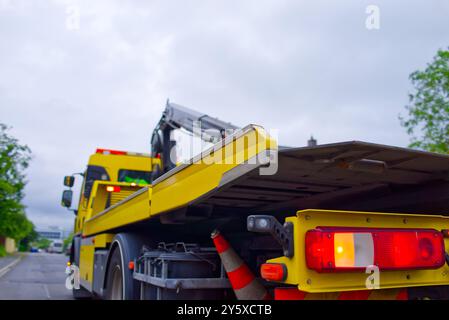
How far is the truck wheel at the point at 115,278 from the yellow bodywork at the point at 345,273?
123 inches

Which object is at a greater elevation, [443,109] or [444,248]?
[443,109]

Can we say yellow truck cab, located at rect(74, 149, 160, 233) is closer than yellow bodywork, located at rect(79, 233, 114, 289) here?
No

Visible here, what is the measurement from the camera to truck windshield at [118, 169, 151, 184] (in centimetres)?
863

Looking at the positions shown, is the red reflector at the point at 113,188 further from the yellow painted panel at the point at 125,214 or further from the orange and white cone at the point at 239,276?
the orange and white cone at the point at 239,276

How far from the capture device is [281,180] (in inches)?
106

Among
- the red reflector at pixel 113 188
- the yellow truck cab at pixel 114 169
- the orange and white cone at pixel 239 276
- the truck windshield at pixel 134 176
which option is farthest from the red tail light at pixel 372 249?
the truck windshield at pixel 134 176

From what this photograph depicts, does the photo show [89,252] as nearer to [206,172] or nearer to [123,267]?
[123,267]

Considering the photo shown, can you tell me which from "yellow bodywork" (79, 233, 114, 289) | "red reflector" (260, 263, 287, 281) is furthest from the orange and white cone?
"yellow bodywork" (79, 233, 114, 289)

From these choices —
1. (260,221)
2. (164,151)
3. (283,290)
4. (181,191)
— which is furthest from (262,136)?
(164,151)

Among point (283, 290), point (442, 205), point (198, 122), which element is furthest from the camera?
point (198, 122)

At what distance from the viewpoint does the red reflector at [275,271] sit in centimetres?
216

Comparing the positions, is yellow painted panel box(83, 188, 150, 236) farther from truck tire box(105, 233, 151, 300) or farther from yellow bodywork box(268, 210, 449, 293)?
yellow bodywork box(268, 210, 449, 293)
